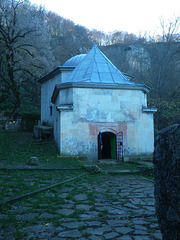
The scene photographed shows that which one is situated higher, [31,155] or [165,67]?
[165,67]

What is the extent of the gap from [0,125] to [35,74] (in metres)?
6.22

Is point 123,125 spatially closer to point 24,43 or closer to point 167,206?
point 167,206

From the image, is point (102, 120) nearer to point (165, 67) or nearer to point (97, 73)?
point (97, 73)

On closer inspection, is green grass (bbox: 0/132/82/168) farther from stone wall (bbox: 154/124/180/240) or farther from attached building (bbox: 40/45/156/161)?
stone wall (bbox: 154/124/180/240)

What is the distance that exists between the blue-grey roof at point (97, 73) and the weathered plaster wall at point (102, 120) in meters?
0.87

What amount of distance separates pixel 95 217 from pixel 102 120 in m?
8.22

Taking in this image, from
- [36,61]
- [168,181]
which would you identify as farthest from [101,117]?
[36,61]

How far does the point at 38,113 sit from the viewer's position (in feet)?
75.8

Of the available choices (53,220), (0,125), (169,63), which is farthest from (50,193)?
(169,63)

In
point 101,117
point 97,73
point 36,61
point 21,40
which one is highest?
point 21,40

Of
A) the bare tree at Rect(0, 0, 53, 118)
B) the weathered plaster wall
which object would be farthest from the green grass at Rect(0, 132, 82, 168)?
the bare tree at Rect(0, 0, 53, 118)

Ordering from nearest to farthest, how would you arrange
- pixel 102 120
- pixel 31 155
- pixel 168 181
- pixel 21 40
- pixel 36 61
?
pixel 168 181, pixel 31 155, pixel 102 120, pixel 36 61, pixel 21 40

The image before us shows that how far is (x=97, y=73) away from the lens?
13.0 meters

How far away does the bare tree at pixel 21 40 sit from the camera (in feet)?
65.1
